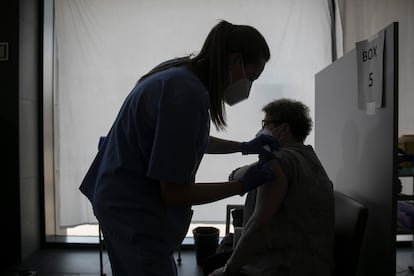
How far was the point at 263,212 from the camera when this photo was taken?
3.67 feet

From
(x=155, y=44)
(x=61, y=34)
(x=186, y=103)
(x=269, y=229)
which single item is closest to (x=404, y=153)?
(x=269, y=229)

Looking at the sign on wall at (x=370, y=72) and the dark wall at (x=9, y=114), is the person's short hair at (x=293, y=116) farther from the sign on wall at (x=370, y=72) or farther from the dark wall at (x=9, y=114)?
the dark wall at (x=9, y=114)

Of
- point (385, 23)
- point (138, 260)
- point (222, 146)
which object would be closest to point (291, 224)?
point (222, 146)

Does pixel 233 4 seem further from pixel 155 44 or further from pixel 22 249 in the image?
pixel 22 249

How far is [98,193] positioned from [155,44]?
6.30ft

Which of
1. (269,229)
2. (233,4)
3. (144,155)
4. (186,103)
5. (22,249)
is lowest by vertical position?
(22,249)

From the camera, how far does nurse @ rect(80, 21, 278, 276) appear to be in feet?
2.68

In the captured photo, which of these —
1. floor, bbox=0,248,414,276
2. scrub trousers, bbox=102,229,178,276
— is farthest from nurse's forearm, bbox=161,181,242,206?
floor, bbox=0,248,414,276

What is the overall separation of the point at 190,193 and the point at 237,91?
37 cm

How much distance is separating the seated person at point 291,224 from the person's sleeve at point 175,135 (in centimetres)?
40

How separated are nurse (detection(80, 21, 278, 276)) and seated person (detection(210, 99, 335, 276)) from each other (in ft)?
0.53

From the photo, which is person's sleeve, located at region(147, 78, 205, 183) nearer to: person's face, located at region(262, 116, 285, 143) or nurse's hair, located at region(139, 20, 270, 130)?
nurse's hair, located at region(139, 20, 270, 130)

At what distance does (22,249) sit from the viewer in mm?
2492

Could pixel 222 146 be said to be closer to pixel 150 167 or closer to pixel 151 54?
pixel 150 167
